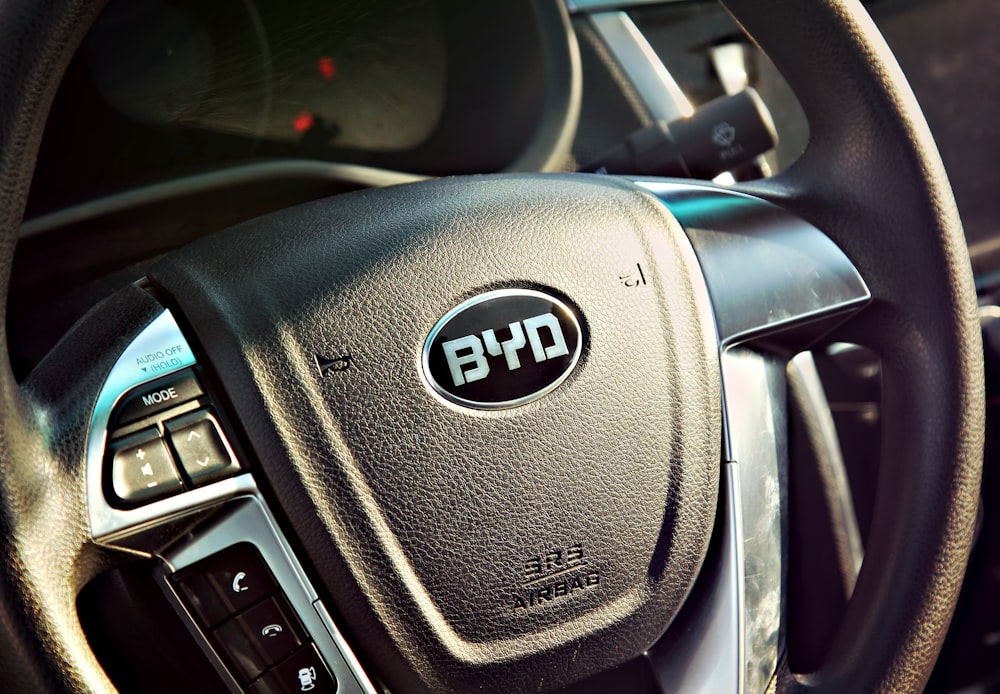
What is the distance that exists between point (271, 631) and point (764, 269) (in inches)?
20.1

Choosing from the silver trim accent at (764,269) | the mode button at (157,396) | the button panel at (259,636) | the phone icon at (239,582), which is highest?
the mode button at (157,396)

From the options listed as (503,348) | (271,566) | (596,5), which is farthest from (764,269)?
(596,5)

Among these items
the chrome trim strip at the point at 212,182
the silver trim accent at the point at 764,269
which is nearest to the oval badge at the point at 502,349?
the silver trim accent at the point at 764,269

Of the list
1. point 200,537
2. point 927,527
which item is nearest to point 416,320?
point 200,537

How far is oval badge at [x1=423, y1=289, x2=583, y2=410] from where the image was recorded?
0.79m

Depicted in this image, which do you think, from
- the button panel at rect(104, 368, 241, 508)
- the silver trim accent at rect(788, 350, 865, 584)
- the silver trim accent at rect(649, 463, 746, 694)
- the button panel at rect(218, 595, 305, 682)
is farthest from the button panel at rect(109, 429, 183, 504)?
the silver trim accent at rect(788, 350, 865, 584)

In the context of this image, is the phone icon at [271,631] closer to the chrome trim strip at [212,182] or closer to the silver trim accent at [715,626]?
the silver trim accent at [715,626]

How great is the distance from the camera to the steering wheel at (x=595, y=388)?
0.76 meters

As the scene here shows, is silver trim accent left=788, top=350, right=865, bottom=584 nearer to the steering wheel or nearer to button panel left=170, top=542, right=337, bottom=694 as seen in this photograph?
the steering wheel

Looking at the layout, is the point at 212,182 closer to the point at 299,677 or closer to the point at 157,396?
the point at 157,396

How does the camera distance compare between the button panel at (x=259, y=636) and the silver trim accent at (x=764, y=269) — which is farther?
the silver trim accent at (x=764, y=269)

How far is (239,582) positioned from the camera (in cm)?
73

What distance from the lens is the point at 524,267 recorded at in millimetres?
826

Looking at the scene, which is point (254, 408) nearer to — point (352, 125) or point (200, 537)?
point (200, 537)
